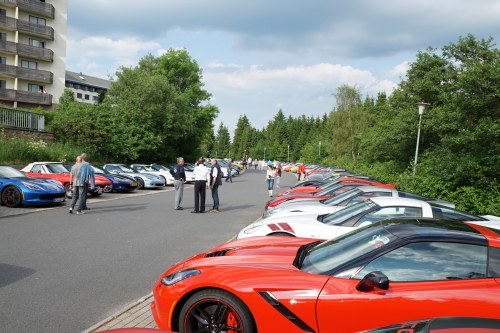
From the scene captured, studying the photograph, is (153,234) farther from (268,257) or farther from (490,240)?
(490,240)

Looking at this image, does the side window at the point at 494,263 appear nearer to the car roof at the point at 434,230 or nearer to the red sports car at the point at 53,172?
the car roof at the point at 434,230

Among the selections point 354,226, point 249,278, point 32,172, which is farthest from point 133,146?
point 249,278

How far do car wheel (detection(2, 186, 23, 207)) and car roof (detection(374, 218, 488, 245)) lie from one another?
12.0 m

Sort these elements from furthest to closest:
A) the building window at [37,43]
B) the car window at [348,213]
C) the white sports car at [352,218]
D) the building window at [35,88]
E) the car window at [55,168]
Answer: the building window at [35,88] → the building window at [37,43] → the car window at [55,168] → the car window at [348,213] → the white sports car at [352,218]

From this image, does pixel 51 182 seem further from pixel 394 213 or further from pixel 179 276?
pixel 179 276

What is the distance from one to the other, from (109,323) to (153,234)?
202 inches

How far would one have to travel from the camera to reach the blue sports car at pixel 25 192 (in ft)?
41.8

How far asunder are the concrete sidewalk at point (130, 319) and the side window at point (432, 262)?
236 cm

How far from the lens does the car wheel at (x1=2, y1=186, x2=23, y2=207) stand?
1271 cm

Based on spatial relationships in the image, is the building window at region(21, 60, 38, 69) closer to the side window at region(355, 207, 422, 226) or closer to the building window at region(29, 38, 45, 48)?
the building window at region(29, 38, 45, 48)

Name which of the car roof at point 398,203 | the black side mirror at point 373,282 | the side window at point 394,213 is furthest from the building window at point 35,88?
the black side mirror at point 373,282

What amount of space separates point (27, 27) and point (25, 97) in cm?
761

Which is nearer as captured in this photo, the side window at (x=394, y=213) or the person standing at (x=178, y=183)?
the side window at (x=394, y=213)

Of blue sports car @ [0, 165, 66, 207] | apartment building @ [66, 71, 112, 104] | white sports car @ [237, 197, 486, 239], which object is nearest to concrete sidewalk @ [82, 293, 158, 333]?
white sports car @ [237, 197, 486, 239]
